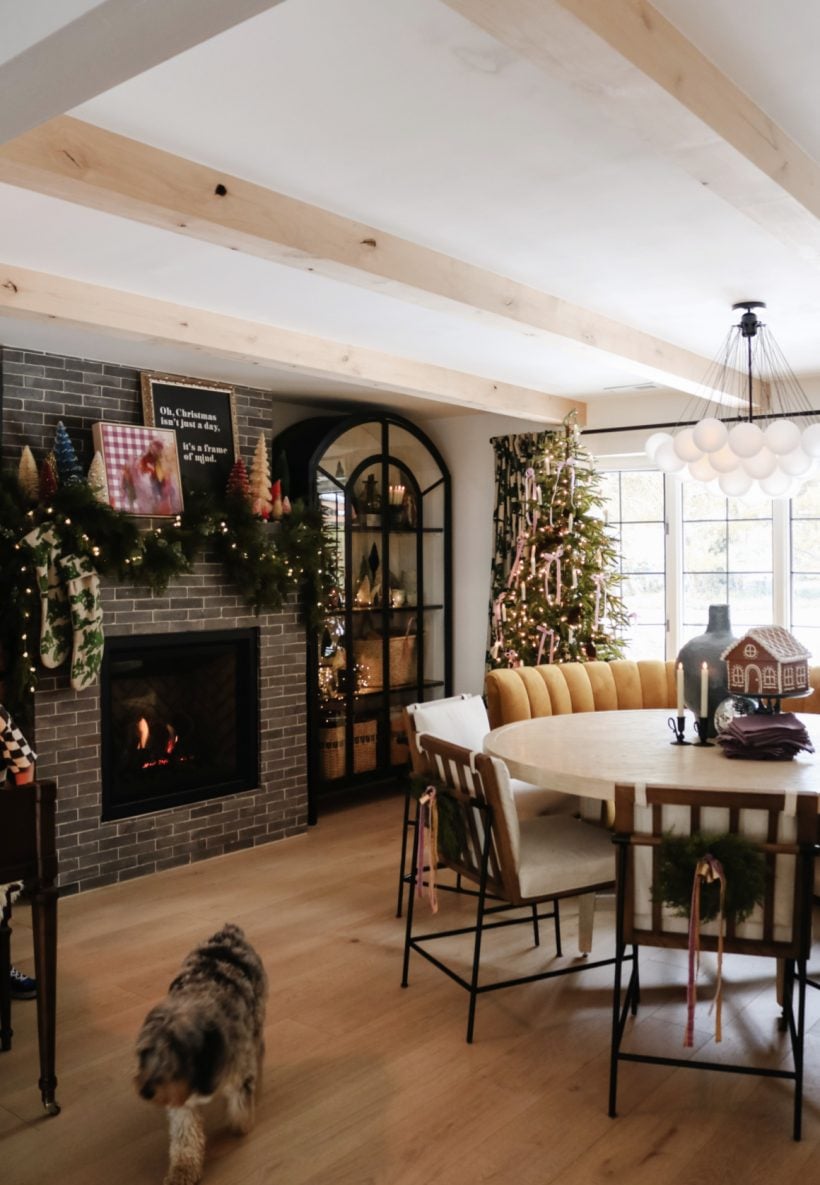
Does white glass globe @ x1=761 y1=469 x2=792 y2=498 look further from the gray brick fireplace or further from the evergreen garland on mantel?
the gray brick fireplace

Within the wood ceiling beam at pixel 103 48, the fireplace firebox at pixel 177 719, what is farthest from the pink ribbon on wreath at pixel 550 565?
the wood ceiling beam at pixel 103 48

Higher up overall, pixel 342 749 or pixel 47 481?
pixel 47 481

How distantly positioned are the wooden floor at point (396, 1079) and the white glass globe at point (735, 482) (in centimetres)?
176

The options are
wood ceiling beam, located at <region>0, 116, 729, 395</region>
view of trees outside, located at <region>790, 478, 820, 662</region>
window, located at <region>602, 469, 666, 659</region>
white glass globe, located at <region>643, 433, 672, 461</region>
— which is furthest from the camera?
window, located at <region>602, 469, 666, 659</region>

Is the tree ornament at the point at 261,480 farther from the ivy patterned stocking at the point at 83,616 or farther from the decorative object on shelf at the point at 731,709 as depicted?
the decorative object on shelf at the point at 731,709

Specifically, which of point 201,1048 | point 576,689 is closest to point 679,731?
point 576,689

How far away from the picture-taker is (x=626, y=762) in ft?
10.9

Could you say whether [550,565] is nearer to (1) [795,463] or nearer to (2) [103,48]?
→ (1) [795,463]

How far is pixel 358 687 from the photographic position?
6.25 m

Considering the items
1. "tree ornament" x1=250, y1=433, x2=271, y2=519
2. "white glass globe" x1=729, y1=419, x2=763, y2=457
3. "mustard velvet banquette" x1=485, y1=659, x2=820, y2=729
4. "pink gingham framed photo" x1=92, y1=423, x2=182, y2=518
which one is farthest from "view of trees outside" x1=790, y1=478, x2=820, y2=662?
"pink gingham framed photo" x1=92, y1=423, x2=182, y2=518

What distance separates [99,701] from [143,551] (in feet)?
2.35

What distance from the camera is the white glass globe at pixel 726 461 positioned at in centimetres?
381

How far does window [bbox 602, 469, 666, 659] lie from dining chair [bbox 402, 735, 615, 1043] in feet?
10.0

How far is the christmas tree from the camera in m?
5.83
